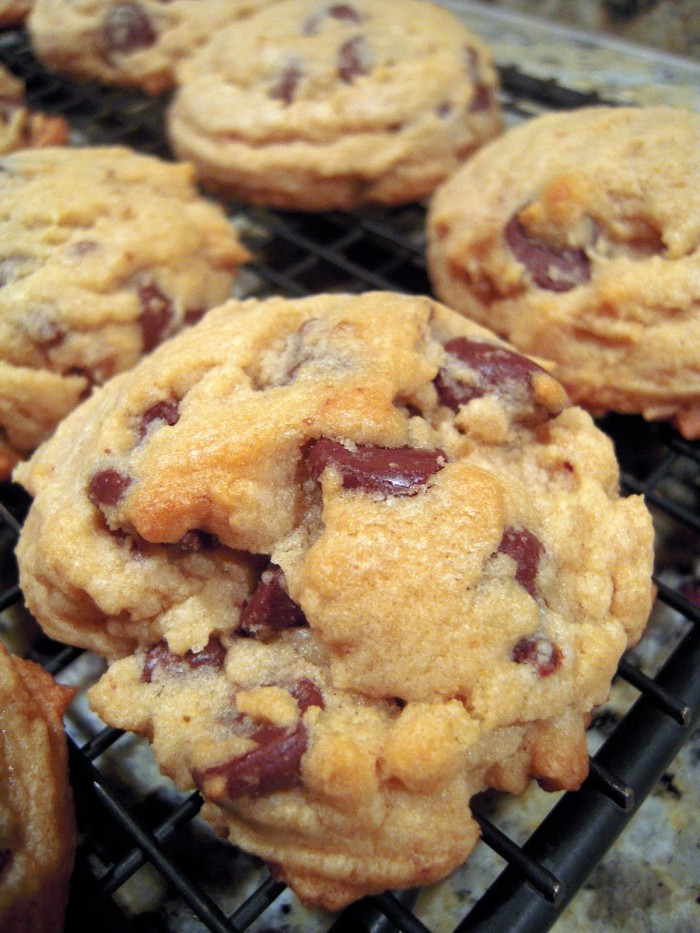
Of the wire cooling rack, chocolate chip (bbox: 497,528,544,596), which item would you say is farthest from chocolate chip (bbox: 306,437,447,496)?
the wire cooling rack

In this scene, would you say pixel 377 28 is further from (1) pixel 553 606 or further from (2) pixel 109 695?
(2) pixel 109 695

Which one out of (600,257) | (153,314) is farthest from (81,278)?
(600,257)

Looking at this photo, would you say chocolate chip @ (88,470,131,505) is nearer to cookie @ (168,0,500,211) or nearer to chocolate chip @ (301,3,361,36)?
cookie @ (168,0,500,211)

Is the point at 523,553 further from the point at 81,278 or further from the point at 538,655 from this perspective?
the point at 81,278

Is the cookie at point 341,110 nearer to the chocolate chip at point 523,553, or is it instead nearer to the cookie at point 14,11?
the cookie at point 14,11

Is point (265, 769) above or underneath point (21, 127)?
underneath

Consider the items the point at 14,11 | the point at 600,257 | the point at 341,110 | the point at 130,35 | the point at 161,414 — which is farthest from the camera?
the point at 14,11
